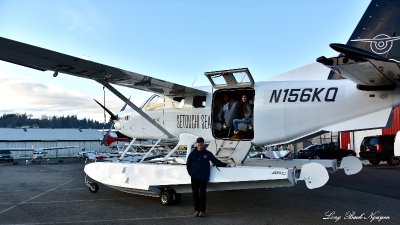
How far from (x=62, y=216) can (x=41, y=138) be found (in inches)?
2210

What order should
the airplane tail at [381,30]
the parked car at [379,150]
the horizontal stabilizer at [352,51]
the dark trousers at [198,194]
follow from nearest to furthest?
the horizontal stabilizer at [352,51] → the dark trousers at [198,194] → the airplane tail at [381,30] → the parked car at [379,150]

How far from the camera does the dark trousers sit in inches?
294

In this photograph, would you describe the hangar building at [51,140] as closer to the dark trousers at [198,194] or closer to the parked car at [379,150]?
the parked car at [379,150]

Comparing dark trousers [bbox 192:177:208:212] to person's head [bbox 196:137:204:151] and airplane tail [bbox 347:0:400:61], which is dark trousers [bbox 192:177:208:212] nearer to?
person's head [bbox 196:137:204:151]

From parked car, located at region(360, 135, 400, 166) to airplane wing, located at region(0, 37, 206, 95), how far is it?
16308 millimetres

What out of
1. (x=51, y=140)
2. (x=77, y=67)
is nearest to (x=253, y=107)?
(x=77, y=67)

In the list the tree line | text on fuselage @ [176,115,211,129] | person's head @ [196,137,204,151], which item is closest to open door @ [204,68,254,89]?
text on fuselage @ [176,115,211,129]

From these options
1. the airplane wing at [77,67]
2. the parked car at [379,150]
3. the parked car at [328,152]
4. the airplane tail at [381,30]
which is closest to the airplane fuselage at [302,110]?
the airplane wing at [77,67]

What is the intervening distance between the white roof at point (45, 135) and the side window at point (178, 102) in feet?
165

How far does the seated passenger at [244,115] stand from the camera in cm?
973

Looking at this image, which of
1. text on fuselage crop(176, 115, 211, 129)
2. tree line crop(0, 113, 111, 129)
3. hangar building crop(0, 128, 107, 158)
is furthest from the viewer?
tree line crop(0, 113, 111, 129)

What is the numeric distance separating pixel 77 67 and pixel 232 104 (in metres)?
3.89

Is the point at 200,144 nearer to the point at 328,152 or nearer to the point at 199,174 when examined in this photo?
the point at 199,174

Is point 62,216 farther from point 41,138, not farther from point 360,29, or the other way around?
point 41,138
